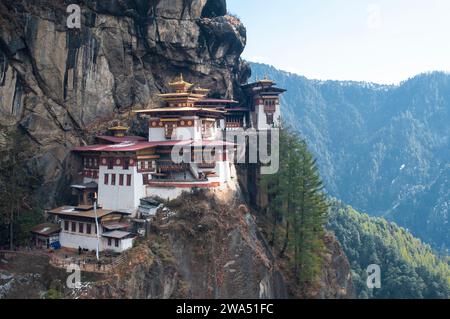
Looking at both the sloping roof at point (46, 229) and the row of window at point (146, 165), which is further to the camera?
the row of window at point (146, 165)

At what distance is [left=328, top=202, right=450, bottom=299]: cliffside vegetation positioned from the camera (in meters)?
93.0

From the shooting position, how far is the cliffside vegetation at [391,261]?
305 feet

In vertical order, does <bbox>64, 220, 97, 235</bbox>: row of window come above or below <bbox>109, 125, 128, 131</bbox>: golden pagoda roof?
below

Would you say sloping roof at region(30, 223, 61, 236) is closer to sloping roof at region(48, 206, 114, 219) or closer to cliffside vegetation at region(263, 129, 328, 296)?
sloping roof at region(48, 206, 114, 219)

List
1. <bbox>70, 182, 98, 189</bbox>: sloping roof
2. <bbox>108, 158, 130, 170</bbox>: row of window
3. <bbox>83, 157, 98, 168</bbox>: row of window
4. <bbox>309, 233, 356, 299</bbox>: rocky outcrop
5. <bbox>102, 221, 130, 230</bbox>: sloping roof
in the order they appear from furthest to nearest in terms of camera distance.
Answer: <bbox>309, 233, 356, 299</bbox>: rocky outcrop < <bbox>83, 157, 98, 168</bbox>: row of window < <bbox>70, 182, 98, 189</bbox>: sloping roof < <bbox>108, 158, 130, 170</bbox>: row of window < <bbox>102, 221, 130, 230</bbox>: sloping roof

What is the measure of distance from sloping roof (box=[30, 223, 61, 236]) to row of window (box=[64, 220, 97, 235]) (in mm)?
904

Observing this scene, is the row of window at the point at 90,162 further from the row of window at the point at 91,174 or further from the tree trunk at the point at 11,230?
the tree trunk at the point at 11,230

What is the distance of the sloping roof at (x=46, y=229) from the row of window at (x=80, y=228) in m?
0.90

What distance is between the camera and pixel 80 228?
1641 inches

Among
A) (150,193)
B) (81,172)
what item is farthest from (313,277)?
(81,172)

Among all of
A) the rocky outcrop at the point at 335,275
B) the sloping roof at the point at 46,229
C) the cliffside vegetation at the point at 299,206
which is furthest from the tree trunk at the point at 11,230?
the rocky outcrop at the point at 335,275

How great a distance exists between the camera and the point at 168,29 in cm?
5812

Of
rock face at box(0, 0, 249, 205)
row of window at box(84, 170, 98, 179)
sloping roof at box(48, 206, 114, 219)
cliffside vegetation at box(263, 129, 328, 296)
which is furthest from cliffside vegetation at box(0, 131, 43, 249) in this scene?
cliffside vegetation at box(263, 129, 328, 296)

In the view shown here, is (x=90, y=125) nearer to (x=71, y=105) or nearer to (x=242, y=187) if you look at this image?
(x=71, y=105)
